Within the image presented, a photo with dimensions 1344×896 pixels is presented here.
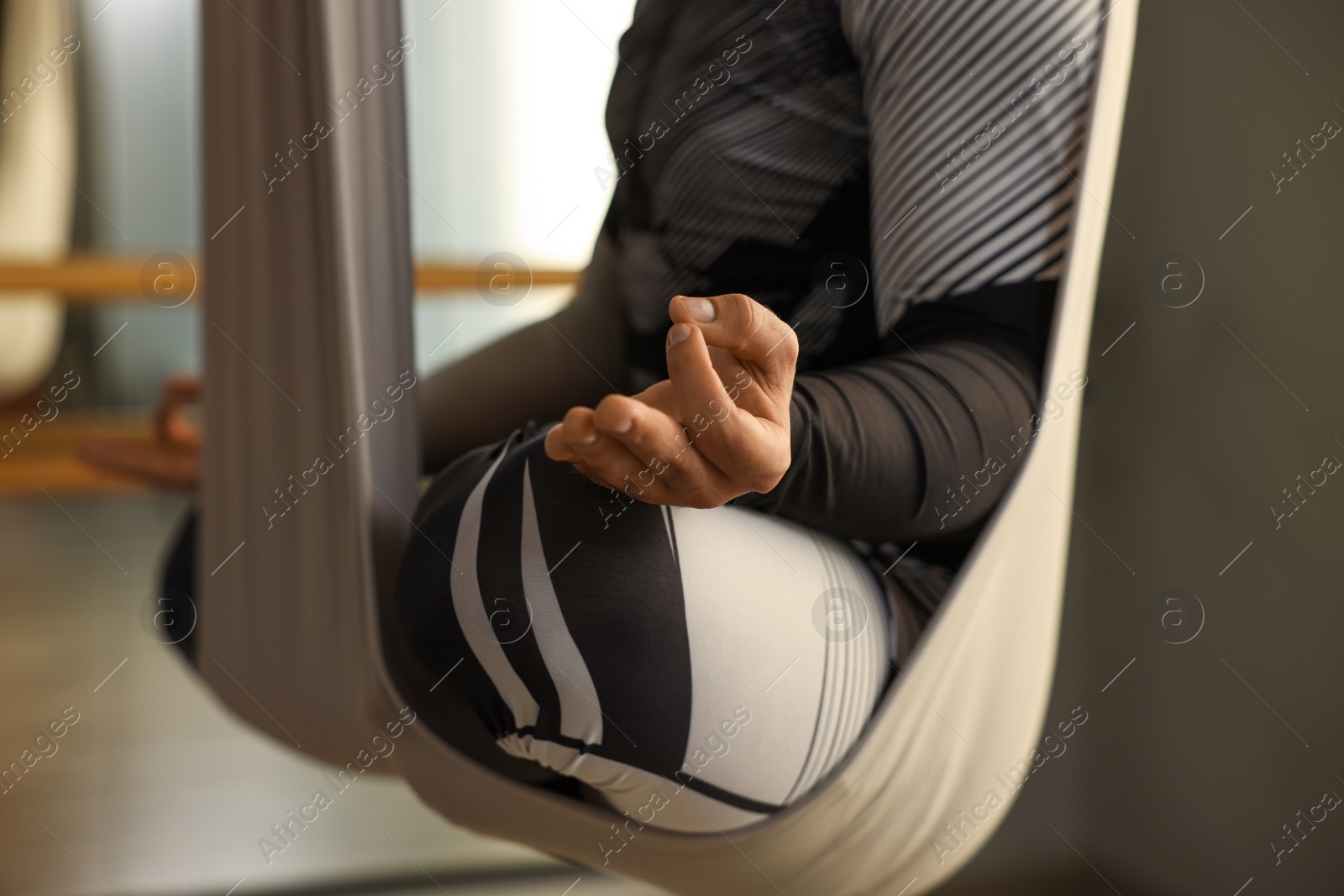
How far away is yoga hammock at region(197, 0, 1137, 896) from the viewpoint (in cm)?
19

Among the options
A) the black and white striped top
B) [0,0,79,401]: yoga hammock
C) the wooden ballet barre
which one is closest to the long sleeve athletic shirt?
the black and white striped top

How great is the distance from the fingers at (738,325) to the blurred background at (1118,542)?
0.39 ft

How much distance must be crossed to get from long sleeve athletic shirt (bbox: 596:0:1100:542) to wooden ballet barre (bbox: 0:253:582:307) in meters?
0.13

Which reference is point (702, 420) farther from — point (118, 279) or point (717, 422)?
point (118, 279)

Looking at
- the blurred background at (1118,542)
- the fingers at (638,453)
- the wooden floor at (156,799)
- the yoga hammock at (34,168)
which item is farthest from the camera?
the yoga hammock at (34,168)

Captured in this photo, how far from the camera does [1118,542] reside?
1.72 feet

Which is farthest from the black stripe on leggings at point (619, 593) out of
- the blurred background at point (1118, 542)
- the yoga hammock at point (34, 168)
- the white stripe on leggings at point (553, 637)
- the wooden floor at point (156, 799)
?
the yoga hammock at point (34, 168)

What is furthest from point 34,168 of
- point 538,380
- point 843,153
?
point 843,153

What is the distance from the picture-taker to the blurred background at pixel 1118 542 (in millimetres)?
402

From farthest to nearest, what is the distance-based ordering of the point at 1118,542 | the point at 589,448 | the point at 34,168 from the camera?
the point at 34,168
the point at 1118,542
the point at 589,448

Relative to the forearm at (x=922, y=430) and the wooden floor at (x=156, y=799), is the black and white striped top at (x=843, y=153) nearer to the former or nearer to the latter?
the forearm at (x=922, y=430)

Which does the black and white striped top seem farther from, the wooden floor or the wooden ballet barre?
the wooden floor

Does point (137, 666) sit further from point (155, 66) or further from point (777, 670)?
point (777, 670)

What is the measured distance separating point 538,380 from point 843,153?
136mm
